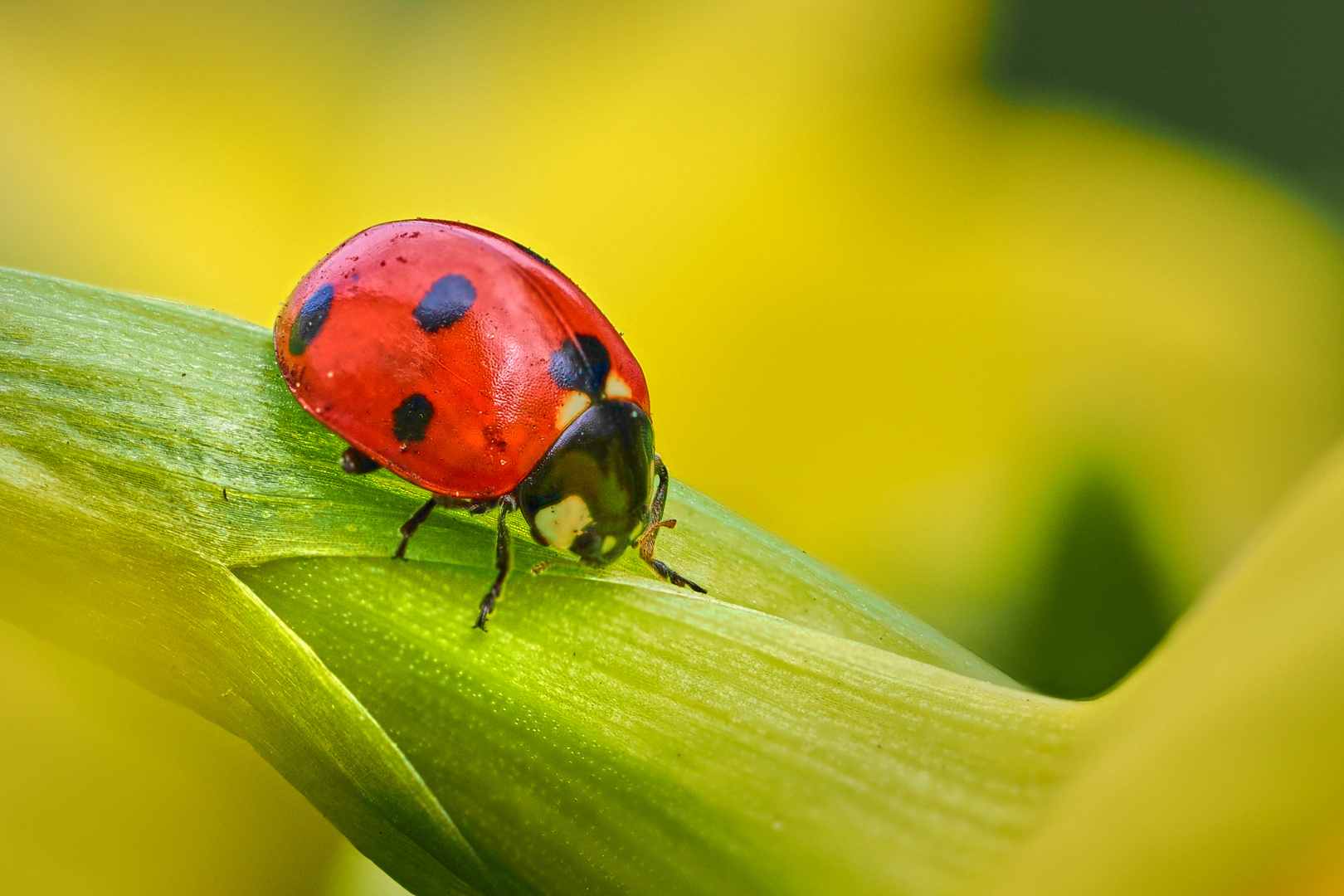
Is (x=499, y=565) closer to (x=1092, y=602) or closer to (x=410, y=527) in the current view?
(x=410, y=527)

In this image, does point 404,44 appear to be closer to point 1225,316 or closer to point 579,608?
point 1225,316

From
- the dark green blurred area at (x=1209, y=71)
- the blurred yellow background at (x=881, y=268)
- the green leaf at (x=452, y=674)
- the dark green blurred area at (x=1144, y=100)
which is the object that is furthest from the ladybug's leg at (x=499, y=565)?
the dark green blurred area at (x=1209, y=71)

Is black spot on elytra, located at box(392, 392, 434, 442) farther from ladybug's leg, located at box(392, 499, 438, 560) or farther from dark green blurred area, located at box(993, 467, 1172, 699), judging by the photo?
dark green blurred area, located at box(993, 467, 1172, 699)

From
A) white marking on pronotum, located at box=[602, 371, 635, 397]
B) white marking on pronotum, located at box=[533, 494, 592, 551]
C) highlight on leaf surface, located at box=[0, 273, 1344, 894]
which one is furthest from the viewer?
white marking on pronotum, located at box=[602, 371, 635, 397]

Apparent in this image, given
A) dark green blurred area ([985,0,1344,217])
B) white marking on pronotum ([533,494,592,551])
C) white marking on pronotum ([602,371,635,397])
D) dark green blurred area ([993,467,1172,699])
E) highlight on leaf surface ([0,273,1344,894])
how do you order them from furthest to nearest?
dark green blurred area ([985,0,1344,217]), dark green blurred area ([993,467,1172,699]), white marking on pronotum ([602,371,635,397]), white marking on pronotum ([533,494,592,551]), highlight on leaf surface ([0,273,1344,894])

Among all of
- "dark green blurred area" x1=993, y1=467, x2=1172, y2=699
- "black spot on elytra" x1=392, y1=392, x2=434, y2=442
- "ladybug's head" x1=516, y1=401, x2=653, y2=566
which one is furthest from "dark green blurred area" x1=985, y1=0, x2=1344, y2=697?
"black spot on elytra" x1=392, y1=392, x2=434, y2=442

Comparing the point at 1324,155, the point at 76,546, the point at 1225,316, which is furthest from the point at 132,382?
the point at 1324,155
